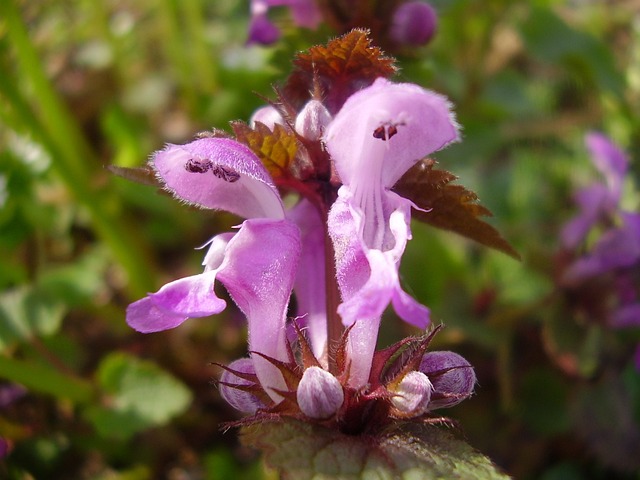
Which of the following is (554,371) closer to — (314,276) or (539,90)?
(314,276)

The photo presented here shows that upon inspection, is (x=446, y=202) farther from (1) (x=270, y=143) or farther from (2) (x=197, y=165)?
(2) (x=197, y=165)

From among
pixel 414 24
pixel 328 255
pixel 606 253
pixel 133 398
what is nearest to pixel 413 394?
pixel 328 255

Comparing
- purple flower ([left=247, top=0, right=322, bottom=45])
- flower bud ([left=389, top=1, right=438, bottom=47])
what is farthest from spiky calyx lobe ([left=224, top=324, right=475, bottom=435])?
purple flower ([left=247, top=0, right=322, bottom=45])

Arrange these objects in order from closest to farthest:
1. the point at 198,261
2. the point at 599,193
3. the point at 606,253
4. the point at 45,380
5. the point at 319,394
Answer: the point at 319,394 → the point at 45,380 → the point at 606,253 → the point at 599,193 → the point at 198,261

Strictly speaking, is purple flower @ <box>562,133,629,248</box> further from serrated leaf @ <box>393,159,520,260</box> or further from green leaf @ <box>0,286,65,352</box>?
green leaf @ <box>0,286,65,352</box>

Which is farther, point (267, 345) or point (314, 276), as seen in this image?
point (314, 276)

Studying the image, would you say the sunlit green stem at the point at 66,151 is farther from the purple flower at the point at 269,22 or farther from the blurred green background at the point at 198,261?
the purple flower at the point at 269,22

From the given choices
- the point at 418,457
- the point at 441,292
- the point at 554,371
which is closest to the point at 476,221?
the point at 418,457
